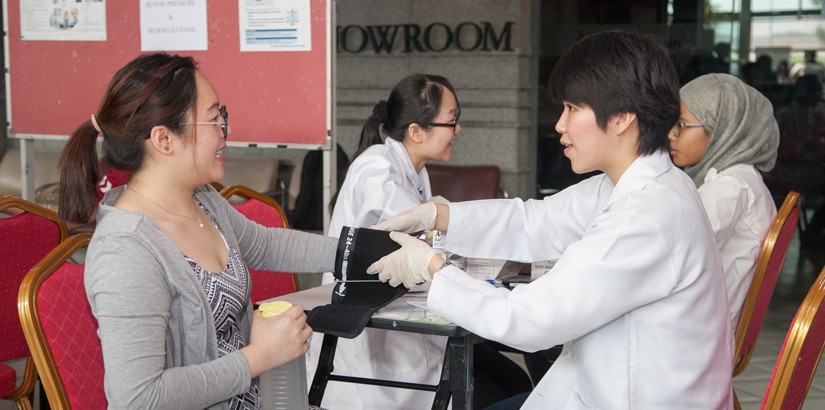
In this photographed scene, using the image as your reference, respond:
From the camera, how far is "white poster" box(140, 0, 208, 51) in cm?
377

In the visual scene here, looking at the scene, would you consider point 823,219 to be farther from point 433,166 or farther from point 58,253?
point 58,253

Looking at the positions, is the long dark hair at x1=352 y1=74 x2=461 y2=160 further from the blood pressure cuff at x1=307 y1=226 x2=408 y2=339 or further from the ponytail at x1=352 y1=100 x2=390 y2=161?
the blood pressure cuff at x1=307 y1=226 x2=408 y2=339

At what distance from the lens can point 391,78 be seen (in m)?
6.51

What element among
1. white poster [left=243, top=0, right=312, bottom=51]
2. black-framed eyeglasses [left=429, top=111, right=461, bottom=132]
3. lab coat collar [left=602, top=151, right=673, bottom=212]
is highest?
white poster [left=243, top=0, right=312, bottom=51]

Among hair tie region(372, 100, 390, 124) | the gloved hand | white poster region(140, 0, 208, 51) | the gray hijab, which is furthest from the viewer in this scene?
white poster region(140, 0, 208, 51)

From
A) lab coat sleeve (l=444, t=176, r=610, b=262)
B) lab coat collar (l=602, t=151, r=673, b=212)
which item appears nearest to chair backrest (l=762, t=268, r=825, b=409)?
lab coat collar (l=602, t=151, r=673, b=212)

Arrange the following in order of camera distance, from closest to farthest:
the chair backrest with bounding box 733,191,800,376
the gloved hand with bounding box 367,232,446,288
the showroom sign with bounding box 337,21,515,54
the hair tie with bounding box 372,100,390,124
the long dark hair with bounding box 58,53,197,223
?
the long dark hair with bounding box 58,53,197,223
the gloved hand with bounding box 367,232,446,288
the chair backrest with bounding box 733,191,800,376
the hair tie with bounding box 372,100,390,124
the showroom sign with bounding box 337,21,515,54

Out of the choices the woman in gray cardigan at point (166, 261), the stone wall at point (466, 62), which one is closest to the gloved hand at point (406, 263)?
the woman in gray cardigan at point (166, 261)

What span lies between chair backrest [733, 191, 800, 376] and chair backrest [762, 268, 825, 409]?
0.92 meters

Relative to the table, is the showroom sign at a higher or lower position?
higher

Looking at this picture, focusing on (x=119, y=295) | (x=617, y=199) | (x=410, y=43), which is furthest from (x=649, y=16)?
(x=119, y=295)

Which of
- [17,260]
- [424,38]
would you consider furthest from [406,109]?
[424,38]

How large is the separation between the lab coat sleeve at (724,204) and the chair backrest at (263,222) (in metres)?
1.18

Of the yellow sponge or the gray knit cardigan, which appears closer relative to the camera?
the gray knit cardigan
